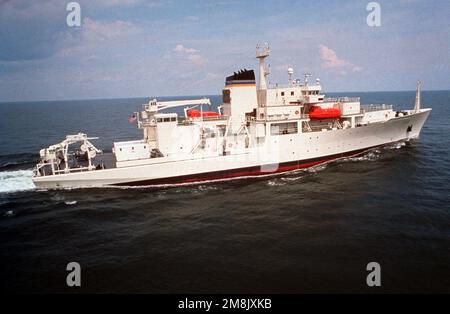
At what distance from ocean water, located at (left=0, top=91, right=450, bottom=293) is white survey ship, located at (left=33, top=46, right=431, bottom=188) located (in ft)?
4.25

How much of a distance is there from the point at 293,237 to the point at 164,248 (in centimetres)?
695

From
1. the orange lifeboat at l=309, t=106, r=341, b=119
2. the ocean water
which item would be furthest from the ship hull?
the orange lifeboat at l=309, t=106, r=341, b=119

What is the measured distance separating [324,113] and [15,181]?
2796cm

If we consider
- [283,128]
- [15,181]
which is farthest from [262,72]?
[15,181]

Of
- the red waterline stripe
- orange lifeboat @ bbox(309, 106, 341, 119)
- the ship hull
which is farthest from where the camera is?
orange lifeboat @ bbox(309, 106, 341, 119)

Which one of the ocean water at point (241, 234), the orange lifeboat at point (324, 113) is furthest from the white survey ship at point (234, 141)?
the ocean water at point (241, 234)

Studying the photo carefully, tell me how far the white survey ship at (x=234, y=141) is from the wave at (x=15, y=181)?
5.52 ft

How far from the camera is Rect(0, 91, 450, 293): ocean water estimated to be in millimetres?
13633

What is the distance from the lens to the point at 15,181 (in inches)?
1059

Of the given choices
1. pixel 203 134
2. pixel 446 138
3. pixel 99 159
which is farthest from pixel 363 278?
pixel 446 138

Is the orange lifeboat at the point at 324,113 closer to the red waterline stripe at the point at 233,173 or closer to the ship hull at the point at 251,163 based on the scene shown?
the ship hull at the point at 251,163

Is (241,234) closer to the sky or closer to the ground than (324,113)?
closer to the ground

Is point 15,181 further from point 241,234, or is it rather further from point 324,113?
point 324,113

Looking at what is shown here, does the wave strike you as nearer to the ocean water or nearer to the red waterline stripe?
the ocean water
